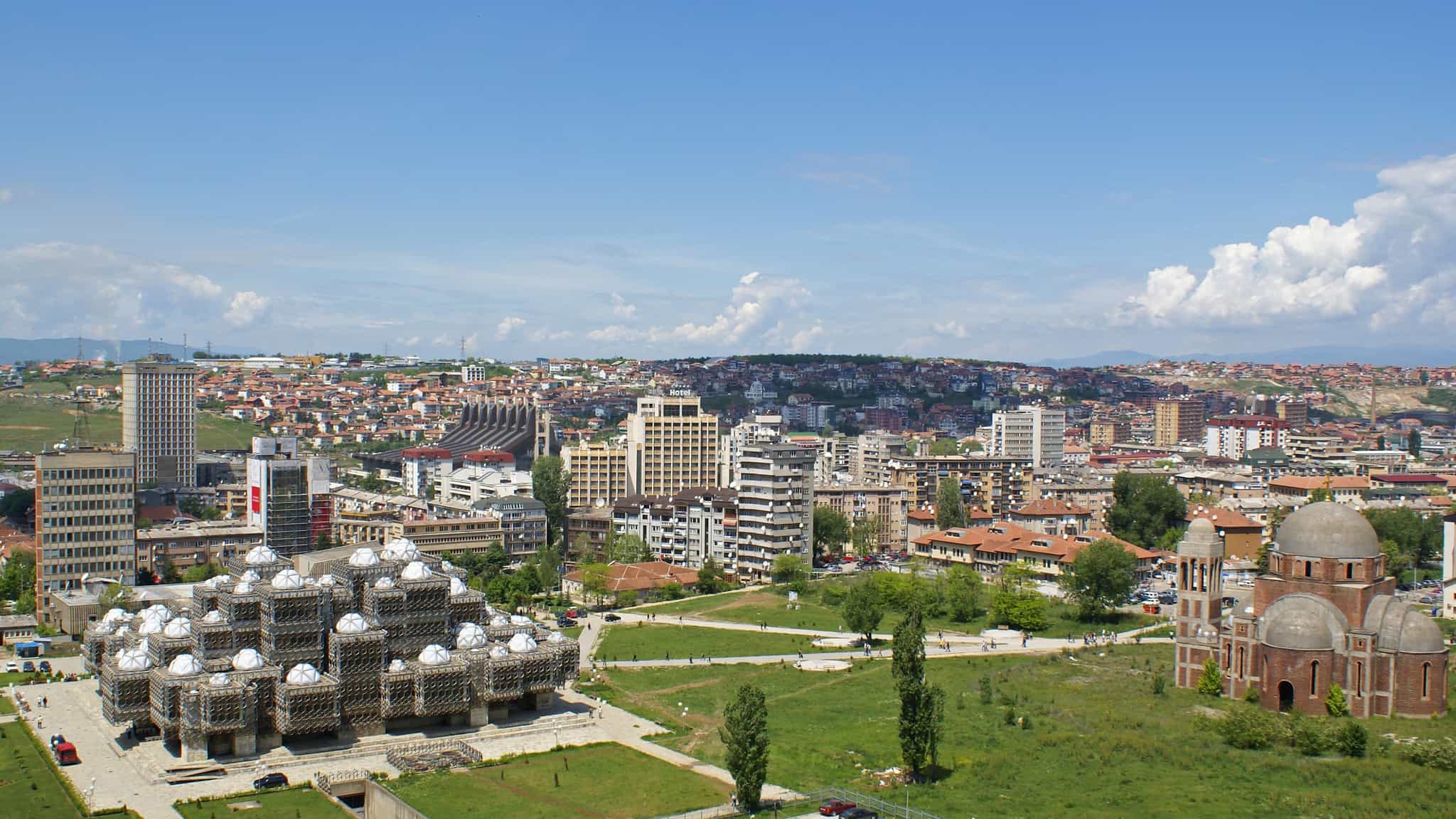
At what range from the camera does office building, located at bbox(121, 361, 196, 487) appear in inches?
4464

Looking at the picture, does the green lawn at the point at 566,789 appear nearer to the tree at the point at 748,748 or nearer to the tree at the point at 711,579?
the tree at the point at 748,748

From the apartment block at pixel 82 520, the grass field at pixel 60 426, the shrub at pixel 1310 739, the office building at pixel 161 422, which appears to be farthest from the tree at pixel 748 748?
the grass field at pixel 60 426

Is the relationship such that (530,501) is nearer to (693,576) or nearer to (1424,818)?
(693,576)

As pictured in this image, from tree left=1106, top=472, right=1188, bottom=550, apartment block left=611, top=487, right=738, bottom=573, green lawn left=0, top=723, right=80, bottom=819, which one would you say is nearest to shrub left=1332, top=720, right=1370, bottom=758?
green lawn left=0, top=723, right=80, bottom=819

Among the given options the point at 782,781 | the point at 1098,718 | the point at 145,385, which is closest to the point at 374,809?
the point at 782,781

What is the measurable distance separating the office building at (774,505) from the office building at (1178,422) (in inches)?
4283

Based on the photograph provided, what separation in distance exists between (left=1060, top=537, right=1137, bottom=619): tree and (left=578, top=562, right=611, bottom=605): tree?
25751mm

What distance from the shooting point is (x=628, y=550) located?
78.6m

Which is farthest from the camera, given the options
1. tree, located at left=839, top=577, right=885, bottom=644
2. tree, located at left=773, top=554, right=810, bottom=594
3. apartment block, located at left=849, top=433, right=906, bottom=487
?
apartment block, located at left=849, top=433, right=906, bottom=487

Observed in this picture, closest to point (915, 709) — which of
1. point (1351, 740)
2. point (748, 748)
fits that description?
point (748, 748)

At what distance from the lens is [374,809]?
36188 mm

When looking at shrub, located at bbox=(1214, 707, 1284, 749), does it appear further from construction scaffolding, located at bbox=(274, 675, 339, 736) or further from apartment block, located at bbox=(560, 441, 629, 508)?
apartment block, located at bbox=(560, 441, 629, 508)

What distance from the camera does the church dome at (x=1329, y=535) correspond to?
44.7 metres

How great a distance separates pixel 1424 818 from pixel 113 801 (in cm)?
3559
